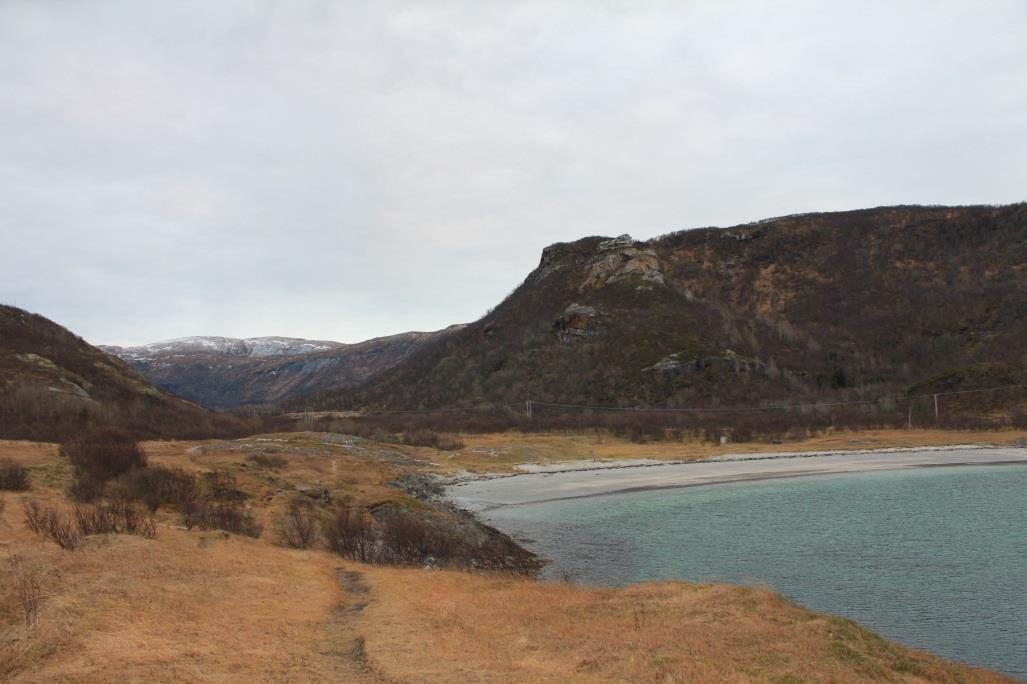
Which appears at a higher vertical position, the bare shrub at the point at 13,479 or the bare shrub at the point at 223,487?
the bare shrub at the point at 13,479

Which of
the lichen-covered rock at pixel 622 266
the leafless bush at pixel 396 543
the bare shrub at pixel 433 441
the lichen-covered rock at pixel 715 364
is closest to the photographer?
the leafless bush at pixel 396 543

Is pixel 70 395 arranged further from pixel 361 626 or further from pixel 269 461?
pixel 361 626

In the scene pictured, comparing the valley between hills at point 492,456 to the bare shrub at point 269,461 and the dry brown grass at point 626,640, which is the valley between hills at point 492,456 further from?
the bare shrub at point 269,461

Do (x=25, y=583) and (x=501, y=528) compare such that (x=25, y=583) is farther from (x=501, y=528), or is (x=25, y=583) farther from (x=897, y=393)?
(x=897, y=393)

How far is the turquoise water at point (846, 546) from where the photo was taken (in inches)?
624

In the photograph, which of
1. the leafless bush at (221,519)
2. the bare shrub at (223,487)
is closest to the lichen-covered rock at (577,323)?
the bare shrub at (223,487)

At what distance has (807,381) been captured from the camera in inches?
4072

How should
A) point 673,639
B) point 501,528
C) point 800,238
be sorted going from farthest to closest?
1. point 800,238
2. point 501,528
3. point 673,639

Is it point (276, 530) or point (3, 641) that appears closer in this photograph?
point (3, 641)

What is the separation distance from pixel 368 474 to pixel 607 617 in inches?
1201

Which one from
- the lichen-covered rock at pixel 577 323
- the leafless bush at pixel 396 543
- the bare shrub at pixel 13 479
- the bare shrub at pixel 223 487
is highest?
the lichen-covered rock at pixel 577 323

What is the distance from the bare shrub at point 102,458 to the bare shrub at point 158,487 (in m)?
0.71

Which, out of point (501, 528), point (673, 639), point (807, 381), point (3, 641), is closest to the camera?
point (3, 641)

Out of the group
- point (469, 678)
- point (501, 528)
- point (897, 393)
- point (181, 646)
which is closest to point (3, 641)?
point (181, 646)
